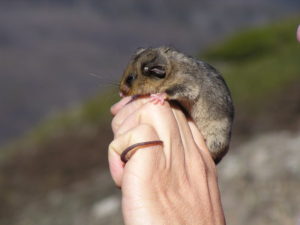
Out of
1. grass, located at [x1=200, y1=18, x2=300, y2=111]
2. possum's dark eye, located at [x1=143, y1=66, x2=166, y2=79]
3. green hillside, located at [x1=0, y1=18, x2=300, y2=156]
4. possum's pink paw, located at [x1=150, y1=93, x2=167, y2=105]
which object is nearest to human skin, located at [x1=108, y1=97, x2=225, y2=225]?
possum's pink paw, located at [x1=150, y1=93, x2=167, y2=105]

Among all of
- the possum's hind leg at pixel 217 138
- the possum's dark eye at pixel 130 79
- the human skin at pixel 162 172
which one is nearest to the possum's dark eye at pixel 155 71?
the possum's dark eye at pixel 130 79

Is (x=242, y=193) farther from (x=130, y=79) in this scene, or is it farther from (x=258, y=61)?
(x=258, y=61)

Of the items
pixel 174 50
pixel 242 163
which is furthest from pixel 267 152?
pixel 174 50

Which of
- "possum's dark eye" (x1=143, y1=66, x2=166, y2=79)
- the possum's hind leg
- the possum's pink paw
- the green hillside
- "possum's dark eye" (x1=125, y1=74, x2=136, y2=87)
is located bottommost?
the green hillside

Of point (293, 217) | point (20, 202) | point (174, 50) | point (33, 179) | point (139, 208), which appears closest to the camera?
point (139, 208)

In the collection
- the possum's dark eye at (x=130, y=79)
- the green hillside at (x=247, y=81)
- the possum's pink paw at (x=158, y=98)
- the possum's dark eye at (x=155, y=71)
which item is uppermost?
the possum's pink paw at (x=158, y=98)

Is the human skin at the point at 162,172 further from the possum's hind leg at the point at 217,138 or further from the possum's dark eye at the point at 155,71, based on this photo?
the possum's dark eye at the point at 155,71

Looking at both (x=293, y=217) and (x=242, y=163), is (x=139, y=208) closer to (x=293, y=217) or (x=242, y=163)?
(x=293, y=217)

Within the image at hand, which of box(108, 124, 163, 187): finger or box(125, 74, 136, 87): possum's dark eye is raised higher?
box(108, 124, 163, 187): finger

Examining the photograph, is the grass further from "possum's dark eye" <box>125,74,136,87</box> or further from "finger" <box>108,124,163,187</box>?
"finger" <box>108,124,163,187</box>
